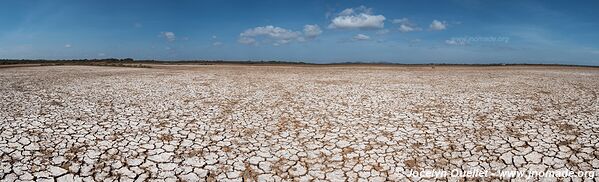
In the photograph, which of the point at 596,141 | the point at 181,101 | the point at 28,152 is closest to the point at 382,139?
the point at 596,141

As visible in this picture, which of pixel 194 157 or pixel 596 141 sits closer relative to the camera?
pixel 194 157

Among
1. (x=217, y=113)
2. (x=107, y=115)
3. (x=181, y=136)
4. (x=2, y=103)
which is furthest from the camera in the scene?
(x=2, y=103)

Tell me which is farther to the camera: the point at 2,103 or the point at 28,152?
the point at 2,103

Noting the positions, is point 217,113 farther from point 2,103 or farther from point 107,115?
point 2,103

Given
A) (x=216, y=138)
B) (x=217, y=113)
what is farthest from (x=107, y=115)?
(x=216, y=138)

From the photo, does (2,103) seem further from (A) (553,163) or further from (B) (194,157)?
(A) (553,163)

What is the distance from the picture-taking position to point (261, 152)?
20.2 ft

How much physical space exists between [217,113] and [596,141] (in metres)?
7.99

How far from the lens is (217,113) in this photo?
369 inches

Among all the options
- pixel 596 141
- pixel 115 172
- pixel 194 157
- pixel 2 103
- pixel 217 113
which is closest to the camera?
pixel 115 172

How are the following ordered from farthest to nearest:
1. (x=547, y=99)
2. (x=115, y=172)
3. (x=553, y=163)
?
(x=547, y=99) < (x=553, y=163) < (x=115, y=172)

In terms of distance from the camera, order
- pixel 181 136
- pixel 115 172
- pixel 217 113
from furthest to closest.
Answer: pixel 217 113 < pixel 181 136 < pixel 115 172

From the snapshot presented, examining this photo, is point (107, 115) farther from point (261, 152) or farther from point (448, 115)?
point (448, 115)

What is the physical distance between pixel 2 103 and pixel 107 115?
158 inches
